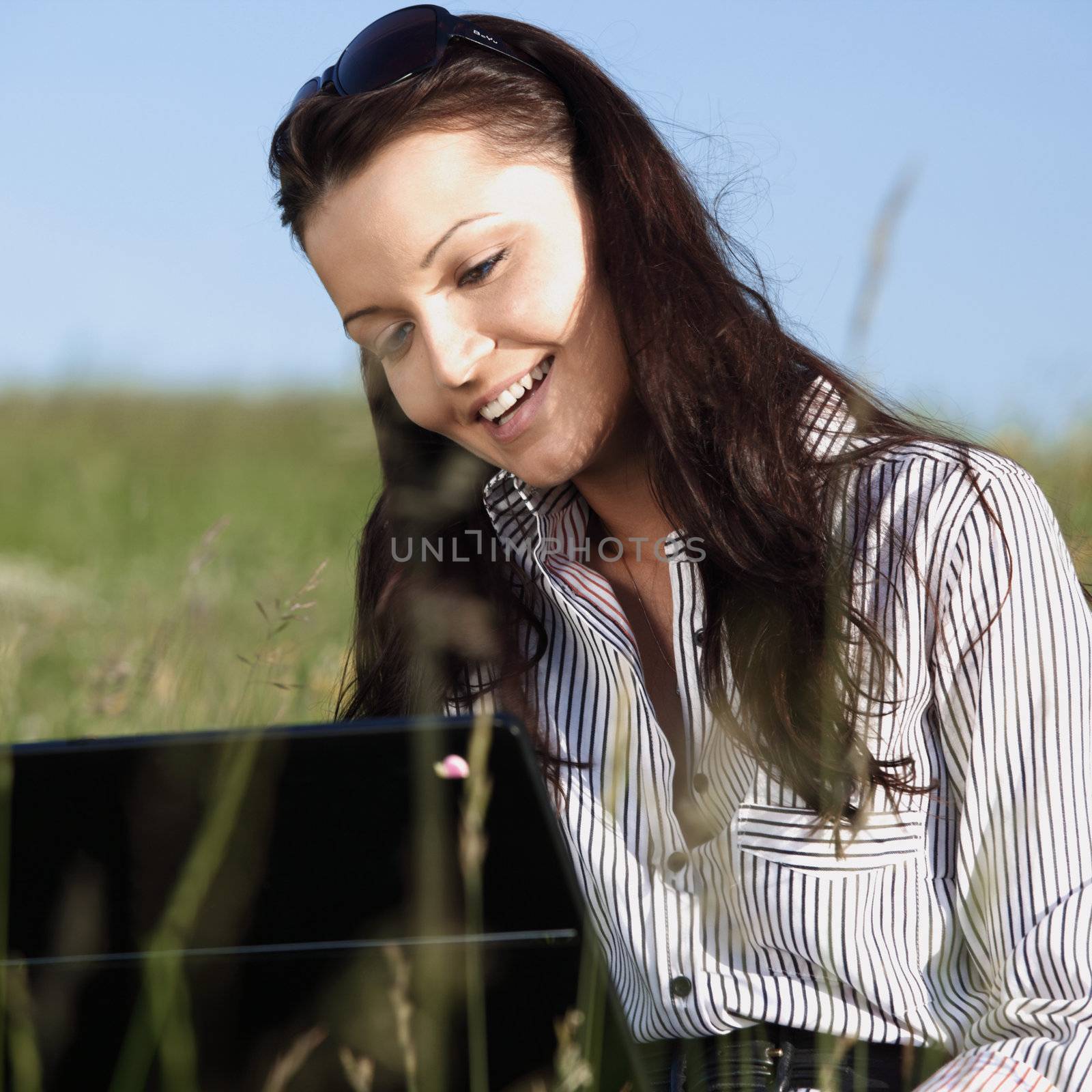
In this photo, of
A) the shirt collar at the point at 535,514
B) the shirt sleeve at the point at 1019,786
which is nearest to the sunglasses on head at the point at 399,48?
the shirt collar at the point at 535,514

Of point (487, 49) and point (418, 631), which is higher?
point (487, 49)

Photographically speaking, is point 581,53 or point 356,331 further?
point 581,53

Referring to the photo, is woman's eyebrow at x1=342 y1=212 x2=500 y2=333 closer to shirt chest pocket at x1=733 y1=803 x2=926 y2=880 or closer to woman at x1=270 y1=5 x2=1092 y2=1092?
woman at x1=270 y1=5 x2=1092 y2=1092

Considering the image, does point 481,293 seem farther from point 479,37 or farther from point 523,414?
point 479,37

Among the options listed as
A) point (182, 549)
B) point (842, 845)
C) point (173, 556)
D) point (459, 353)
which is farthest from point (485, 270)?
point (182, 549)

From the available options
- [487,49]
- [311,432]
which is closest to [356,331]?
[487,49]

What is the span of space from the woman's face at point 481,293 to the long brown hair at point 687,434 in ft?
0.16

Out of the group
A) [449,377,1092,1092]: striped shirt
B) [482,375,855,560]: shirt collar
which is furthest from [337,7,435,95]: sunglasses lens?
[449,377,1092,1092]: striped shirt

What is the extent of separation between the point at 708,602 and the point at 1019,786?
0.49 m

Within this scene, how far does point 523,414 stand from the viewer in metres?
1.94

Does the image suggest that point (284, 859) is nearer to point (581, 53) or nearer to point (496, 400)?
point (496, 400)

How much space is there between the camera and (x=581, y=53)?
2.12 metres

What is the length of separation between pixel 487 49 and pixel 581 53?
0.18 meters

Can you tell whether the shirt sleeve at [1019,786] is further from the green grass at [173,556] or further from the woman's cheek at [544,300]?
the green grass at [173,556]
